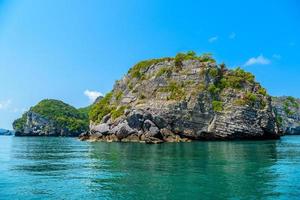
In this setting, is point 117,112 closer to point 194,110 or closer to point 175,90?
point 175,90

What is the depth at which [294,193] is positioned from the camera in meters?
25.6

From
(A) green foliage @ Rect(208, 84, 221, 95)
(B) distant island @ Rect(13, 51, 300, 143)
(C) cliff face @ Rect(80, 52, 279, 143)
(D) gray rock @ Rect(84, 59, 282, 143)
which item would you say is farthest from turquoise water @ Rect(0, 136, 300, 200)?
(A) green foliage @ Rect(208, 84, 221, 95)

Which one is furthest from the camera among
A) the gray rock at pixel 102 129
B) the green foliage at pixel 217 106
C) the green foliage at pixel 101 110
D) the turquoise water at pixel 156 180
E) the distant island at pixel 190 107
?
the green foliage at pixel 101 110

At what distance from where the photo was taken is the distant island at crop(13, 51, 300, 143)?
99938 mm

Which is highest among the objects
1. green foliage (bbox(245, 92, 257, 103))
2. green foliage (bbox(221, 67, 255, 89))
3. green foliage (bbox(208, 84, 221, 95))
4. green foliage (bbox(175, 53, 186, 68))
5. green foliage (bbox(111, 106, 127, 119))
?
green foliage (bbox(175, 53, 186, 68))

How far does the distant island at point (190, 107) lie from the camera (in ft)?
328

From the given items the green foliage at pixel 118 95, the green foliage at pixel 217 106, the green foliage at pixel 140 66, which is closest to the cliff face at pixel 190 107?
the green foliage at pixel 217 106

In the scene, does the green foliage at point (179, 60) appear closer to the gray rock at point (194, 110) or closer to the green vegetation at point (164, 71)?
the gray rock at point (194, 110)

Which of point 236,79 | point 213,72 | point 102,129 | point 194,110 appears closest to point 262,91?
point 236,79

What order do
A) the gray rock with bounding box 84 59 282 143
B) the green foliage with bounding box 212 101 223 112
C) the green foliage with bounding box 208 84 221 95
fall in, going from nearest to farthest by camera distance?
the gray rock with bounding box 84 59 282 143
the green foliage with bounding box 212 101 223 112
the green foliage with bounding box 208 84 221 95

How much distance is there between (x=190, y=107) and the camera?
105125 millimetres

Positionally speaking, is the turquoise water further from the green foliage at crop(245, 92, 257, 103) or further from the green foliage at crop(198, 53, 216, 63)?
the green foliage at crop(198, 53, 216, 63)

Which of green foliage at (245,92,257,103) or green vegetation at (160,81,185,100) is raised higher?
green vegetation at (160,81,185,100)

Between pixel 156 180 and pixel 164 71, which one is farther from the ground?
pixel 164 71
